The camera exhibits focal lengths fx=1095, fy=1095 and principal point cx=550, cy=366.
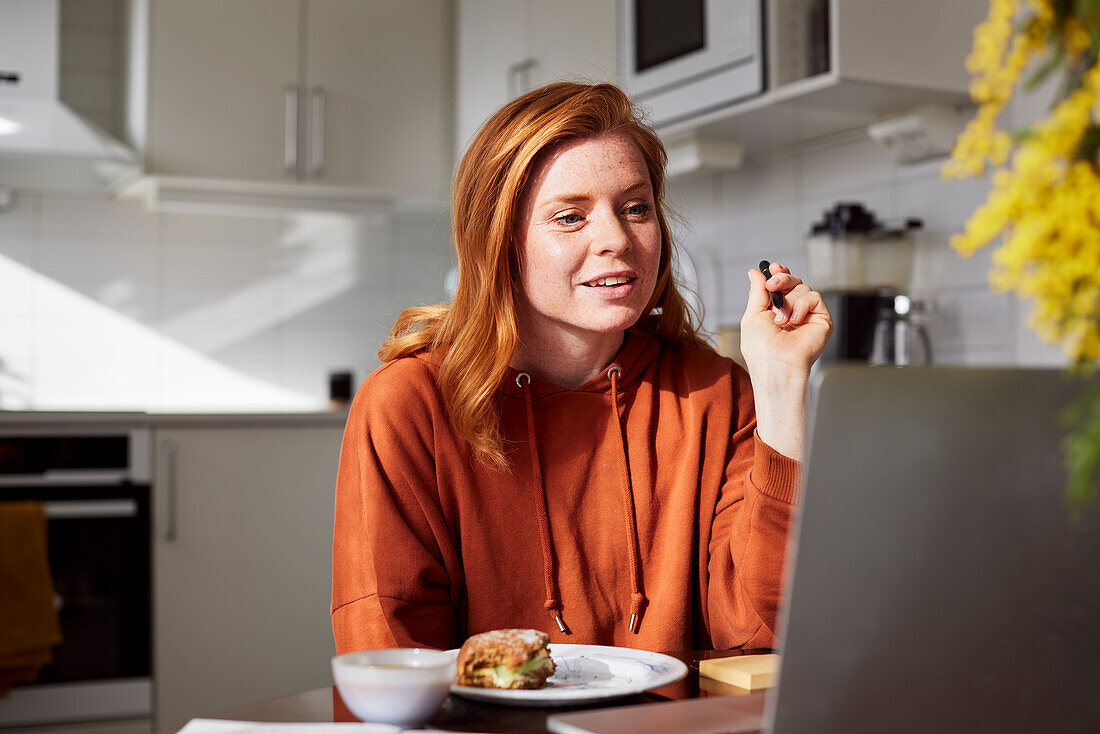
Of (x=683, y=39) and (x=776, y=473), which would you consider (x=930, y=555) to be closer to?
(x=776, y=473)

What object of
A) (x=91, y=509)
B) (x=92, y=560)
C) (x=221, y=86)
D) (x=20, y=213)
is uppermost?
(x=221, y=86)

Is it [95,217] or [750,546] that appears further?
[95,217]

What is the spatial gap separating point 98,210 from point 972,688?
3345 mm

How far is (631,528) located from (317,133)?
2.47 meters

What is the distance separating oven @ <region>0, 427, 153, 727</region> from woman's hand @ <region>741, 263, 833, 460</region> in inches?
85.0

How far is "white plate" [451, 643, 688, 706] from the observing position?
0.75m

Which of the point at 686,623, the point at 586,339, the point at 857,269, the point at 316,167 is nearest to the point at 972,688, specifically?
the point at 686,623

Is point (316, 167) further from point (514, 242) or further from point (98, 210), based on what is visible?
point (514, 242)

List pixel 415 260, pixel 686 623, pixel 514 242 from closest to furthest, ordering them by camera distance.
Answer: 1. pixel 686 623
2. pixel 514 242
3. pixel 415 260

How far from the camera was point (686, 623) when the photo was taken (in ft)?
4.05

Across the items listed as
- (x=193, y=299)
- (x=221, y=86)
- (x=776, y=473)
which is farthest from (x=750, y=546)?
(x=193, y=299)

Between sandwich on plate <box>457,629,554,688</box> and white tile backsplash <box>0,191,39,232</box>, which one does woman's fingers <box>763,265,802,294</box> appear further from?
white tile backsplash <box>0,191,39,232</box>

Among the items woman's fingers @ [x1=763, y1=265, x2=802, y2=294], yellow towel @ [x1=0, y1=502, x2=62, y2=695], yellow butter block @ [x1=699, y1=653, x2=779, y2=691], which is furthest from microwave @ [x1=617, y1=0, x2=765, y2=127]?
yellow towel @ [x1=0, y1=502, x2=62, y2=695]

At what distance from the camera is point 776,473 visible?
106 centimetres
